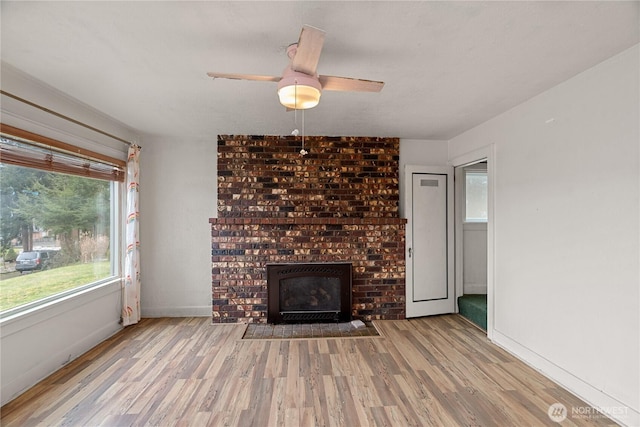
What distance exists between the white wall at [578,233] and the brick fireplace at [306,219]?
4.51 feet

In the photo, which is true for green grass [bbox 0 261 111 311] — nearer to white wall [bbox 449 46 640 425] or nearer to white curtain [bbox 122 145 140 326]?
white curtain [bbox 122 145 140 326]

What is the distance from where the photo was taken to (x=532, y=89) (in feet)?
7.93

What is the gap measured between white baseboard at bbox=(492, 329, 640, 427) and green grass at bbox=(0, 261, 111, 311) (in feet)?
13.8

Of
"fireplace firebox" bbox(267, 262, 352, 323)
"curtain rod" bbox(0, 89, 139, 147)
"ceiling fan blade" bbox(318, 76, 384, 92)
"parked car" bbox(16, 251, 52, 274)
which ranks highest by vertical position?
"curtain rod" bbox(0, 89, 139, 147)

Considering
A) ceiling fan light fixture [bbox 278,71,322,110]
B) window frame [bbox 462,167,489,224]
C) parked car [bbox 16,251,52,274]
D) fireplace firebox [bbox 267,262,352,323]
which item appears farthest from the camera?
window frame [bbox 462,167,489,224]

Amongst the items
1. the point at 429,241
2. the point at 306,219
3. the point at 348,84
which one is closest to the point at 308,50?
the point at 348,84

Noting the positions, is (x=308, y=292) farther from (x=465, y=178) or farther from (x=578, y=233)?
(x=465, y=178)

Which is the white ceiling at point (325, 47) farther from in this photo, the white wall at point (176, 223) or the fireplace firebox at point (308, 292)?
the fireplace firebox at point (308, 292)

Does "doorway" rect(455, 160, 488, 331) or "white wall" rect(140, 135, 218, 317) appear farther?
"doorway" rect(455, 160, 488, 331)

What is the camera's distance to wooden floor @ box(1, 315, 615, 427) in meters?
1.97

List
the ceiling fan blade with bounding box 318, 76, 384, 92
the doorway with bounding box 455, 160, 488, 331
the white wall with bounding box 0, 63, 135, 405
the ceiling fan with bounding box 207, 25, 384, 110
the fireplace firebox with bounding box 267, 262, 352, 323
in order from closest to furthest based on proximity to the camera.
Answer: the ceiling fan with bounding box 207, 25, 384, 110 → the ceiling fan blade with bounding box 318, 76, 384, 92 → the white wall with bounding box 0, 63, 135, 405 → the fireplace firebox with bounding box 267, 262, 352, 323 → the doorway with bounding box 455, 160, 488, 331

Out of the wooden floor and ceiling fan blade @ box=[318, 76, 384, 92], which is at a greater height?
ceiling fan blade @ box=[318, 76, 384, 92]

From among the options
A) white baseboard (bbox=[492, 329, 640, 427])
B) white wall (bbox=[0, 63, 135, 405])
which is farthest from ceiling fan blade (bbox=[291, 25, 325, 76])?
white baseboard (bbox=[492, 329, 640, 427])

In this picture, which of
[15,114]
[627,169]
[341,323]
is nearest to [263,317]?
[341,323]
